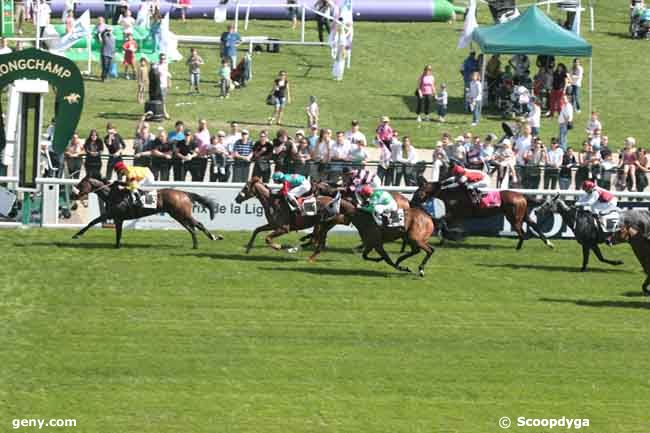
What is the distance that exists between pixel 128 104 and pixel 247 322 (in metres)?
16.8

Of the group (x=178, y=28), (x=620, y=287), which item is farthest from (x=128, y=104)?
(x=620, y=287)

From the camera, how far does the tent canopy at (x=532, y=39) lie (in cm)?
3559

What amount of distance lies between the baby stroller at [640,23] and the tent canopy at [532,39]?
9.64 meters

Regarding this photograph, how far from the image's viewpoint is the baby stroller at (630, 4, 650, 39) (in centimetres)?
4538

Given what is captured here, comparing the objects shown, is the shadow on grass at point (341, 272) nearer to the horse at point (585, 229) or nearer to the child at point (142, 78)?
the horse at point (585, 229)

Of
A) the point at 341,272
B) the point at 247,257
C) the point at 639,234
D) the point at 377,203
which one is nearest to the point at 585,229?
the point at 639,234

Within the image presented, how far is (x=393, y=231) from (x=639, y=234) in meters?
3.91

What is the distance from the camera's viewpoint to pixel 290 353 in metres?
19.3

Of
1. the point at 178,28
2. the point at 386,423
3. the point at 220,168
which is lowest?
the point at 386,423

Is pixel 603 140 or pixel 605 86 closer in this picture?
pixel 603 140

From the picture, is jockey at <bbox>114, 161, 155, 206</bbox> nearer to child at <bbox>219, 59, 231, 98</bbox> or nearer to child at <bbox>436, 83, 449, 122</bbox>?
child at <bbox>219, 59, 231, 98</bbox>

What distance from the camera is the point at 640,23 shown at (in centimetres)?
4550

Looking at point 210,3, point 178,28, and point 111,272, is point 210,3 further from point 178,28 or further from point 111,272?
point 111,272

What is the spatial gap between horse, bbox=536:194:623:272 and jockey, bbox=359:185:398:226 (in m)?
3.41
